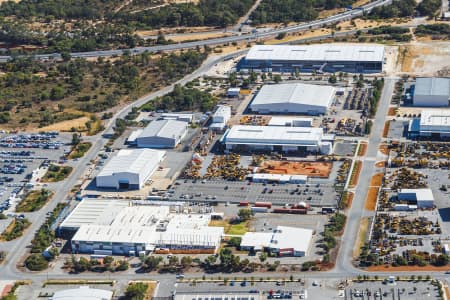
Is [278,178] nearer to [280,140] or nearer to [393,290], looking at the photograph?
[280,140]

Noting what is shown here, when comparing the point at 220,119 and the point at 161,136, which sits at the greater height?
the point at 220,119

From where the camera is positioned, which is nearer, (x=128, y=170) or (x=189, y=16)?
(x=128, y=170)

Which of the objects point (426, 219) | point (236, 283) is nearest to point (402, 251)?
point (426, 219)

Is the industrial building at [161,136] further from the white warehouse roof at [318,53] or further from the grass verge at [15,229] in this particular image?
the white warehouse roof at [318,53]

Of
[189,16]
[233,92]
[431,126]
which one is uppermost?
[189,16]

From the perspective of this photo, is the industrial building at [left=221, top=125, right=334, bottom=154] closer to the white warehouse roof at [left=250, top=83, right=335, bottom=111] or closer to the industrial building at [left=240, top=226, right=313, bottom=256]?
the white warehouse roof at [left=250, top=83, right=335, bottom=111]

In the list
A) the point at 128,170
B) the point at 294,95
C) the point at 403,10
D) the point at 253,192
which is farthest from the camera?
the point at 403,10

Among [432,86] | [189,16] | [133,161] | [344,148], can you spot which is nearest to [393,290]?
[344,148]
